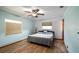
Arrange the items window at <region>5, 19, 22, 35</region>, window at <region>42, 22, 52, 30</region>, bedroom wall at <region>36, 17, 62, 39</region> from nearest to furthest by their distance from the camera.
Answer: window at <region>5, 19, 22, 35</region>
bedroom wall at <region>36, 17, 62, 39</region>
window at <region>42, 22, 52, 30</region>

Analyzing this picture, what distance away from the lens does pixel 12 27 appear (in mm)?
4512

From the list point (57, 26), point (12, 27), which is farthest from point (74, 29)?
point (57, 26)

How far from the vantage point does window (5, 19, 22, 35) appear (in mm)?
4013

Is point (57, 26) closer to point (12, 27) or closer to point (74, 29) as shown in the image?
point (12, 27)

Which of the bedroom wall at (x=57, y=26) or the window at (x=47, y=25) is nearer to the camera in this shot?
the bedroom wall at (x=57, y=26)

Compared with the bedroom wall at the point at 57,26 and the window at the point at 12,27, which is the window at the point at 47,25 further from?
the window at the point at 12,27

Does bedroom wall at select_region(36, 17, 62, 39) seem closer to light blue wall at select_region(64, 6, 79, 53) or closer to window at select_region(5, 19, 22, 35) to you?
window at select_region(5, 19, 22, 35)

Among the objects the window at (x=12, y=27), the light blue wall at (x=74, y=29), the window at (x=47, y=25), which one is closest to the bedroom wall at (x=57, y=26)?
the window at (x=47, y=25)

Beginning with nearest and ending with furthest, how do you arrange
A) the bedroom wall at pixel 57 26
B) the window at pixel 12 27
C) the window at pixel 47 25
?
the window at pixel 12 27 → the bedroom wall at pixel 57 26 → the window at pixel 47 25

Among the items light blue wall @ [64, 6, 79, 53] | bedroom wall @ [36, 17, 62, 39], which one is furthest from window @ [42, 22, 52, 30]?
light blue wall @ [64, 6, 79, 53]

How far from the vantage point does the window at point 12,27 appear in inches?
158
